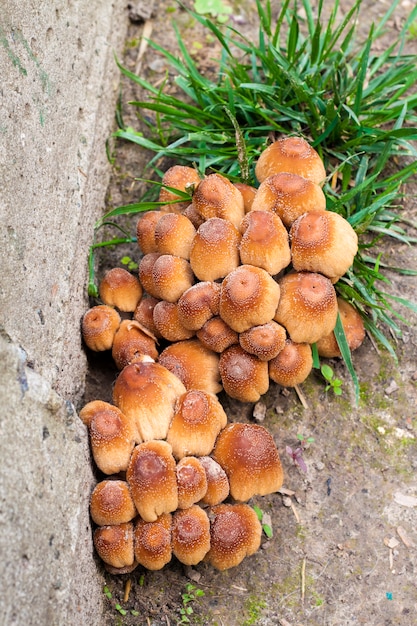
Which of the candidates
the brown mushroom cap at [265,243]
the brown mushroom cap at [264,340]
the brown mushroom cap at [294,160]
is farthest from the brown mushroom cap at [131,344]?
the brown mushroom cap at [294,160]

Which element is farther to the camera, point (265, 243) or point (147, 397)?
point (265, 243)

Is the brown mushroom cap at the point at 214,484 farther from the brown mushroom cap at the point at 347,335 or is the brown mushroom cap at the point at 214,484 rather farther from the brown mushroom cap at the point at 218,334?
the brown mushroom cap at the point at 347,335

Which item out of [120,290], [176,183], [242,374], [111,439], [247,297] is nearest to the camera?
[111,439]

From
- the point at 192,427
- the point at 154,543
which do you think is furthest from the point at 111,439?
the point at 154,543

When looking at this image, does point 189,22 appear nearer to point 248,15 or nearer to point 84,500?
point 248,15

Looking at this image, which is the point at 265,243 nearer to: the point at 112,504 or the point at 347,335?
the point at 347,335

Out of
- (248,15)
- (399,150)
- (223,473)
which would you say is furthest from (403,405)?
(248,15)

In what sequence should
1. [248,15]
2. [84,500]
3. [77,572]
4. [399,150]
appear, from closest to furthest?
[77,572] < [84,500] < [399,150] < [248,15]
